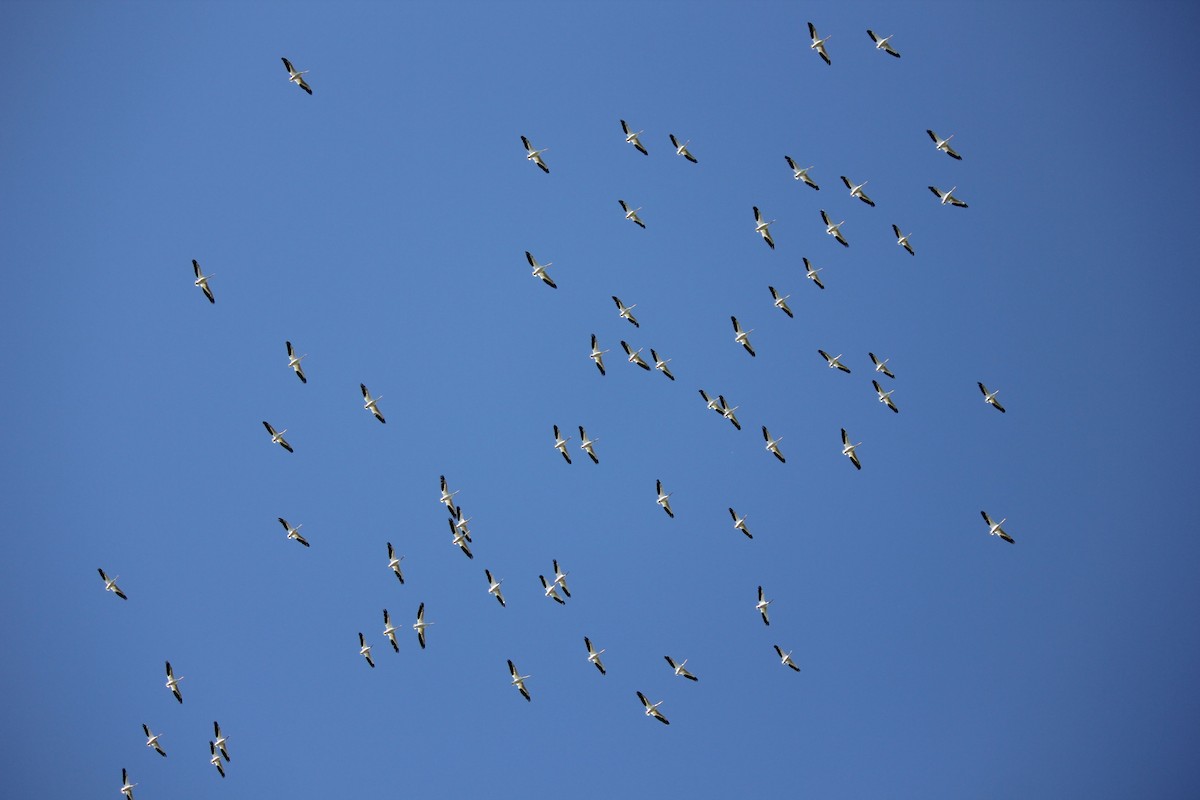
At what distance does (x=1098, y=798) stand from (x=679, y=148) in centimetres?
5944

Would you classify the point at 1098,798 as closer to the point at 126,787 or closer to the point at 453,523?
the point at 453,523

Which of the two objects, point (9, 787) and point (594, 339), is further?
point (9, 787)

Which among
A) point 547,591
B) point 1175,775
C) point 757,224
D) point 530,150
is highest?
point 530,150

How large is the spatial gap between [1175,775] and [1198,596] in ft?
47.4

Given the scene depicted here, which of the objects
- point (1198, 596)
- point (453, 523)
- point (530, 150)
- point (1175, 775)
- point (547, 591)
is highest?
point (530, 150)

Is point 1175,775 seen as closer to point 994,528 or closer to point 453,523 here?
point 994,528

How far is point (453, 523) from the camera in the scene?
243 ft

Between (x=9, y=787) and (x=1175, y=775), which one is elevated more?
(x=9, y=787)

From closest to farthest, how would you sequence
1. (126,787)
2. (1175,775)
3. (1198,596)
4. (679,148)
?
1. (679,148)
2. (126,787)
3. (1175,775)
4. (1198,596)

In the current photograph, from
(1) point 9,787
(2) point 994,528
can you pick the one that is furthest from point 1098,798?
(1) point 9,787

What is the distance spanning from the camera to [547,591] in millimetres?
74750

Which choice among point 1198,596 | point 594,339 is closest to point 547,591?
point 594,339

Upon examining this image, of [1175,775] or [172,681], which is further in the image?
[1175,775]

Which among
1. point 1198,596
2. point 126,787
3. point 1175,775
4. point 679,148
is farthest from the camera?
point 1198,596
